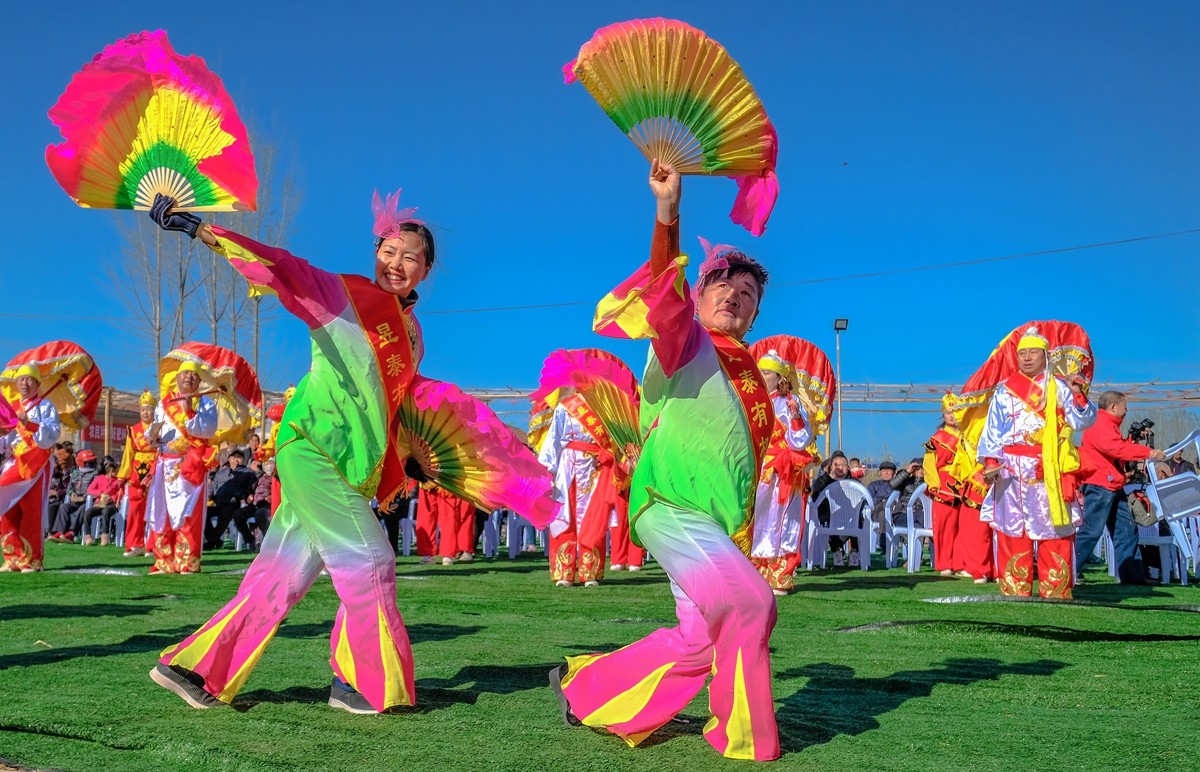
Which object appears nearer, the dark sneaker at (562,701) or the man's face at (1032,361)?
the dark sneaker at (562,701)

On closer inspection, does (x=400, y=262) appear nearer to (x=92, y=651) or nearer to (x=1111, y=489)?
(x=92, y=651)

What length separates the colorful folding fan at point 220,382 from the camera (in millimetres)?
10672

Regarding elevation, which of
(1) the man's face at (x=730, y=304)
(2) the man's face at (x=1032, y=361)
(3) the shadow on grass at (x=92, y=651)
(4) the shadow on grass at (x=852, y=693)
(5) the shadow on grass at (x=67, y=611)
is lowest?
(4) the shadow on grass at (x=852, y=693)

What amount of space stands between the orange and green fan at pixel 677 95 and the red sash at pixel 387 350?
134 cm

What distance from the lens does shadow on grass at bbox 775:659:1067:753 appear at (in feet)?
12.4

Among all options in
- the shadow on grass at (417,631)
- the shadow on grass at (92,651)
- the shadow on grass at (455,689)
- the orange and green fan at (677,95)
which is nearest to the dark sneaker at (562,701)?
the shadow on grass at (455,689)

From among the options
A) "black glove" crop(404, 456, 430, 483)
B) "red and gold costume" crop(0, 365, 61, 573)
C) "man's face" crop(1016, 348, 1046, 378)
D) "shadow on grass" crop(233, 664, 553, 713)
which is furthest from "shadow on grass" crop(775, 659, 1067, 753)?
"red and gold costume" crop(0, 365, 61, 573)

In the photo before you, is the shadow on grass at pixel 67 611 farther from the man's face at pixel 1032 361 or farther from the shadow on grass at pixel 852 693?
the man's face at pixel 1032 361

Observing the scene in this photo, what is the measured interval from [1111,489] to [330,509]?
9493 millimetres

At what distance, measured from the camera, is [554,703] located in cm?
419

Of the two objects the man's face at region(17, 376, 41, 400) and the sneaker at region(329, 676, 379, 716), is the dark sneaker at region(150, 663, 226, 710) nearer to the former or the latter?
the sneaker at region(329, 676, 379, 716)

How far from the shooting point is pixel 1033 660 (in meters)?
5.56

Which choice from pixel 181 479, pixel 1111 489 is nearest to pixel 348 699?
pixel 181 479

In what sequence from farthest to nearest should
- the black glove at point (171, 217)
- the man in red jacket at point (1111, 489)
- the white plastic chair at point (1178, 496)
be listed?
the man in red jacket at point (1111, 489) < the white plastic chair at point (1178, 496) < the black glove at point (171, 217)
